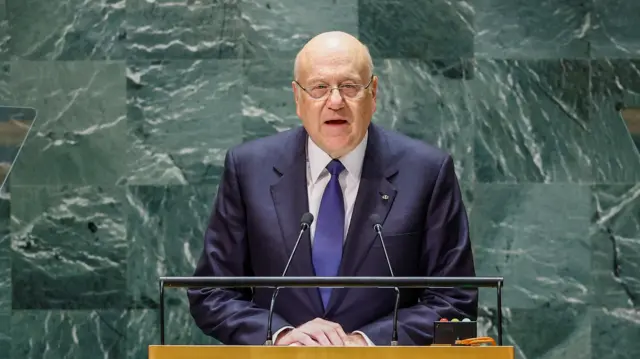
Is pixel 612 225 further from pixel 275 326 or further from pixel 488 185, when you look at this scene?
pixel 275 326

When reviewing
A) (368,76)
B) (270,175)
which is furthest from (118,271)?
(368,76)

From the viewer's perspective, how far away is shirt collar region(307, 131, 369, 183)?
4.40m

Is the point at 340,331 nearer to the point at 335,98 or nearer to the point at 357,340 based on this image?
the point at 357,340

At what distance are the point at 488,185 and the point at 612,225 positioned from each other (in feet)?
2.08

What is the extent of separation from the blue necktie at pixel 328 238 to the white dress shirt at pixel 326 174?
48 mm

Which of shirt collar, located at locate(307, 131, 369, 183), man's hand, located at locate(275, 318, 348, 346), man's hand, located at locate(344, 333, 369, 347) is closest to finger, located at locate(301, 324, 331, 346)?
man's hand, located at locate(275, 318, 348, 346)

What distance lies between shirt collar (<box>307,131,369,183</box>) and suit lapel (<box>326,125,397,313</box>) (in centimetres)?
3

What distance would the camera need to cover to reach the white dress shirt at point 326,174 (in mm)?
4352

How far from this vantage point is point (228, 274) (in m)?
4.32

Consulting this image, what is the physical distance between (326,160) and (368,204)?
0.23 metres

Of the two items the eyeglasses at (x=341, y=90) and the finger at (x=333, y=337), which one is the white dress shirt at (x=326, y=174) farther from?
the finger at (x=333, y=337)

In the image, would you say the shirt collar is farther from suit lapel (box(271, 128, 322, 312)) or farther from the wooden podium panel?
the wooden podium panel

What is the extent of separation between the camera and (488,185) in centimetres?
A: 595

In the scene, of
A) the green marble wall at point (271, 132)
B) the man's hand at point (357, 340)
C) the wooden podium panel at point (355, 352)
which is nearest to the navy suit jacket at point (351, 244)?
the man's hand at point (357, 340)
